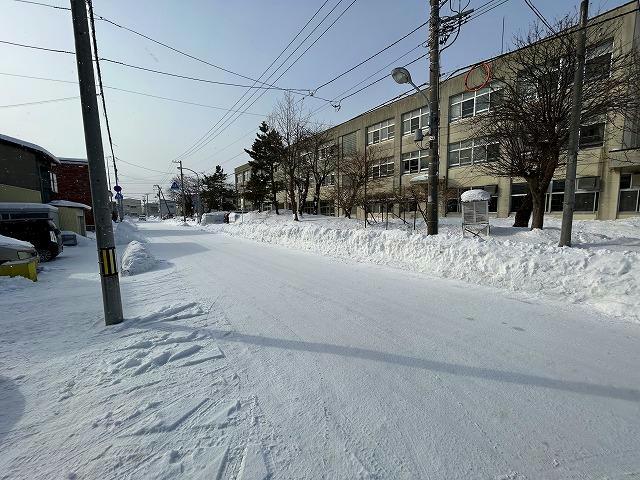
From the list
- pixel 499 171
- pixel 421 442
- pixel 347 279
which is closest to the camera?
pixel 421 442

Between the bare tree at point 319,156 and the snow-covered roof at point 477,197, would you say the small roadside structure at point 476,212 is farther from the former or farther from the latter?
the bare tree at point 319,156

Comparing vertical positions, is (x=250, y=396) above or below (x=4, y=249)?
below

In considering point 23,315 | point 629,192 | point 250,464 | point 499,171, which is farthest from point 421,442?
point 629,192

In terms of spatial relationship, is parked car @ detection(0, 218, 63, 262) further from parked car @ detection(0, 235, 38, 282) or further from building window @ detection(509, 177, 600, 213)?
building window @ detection(509, 177, 600, 213)

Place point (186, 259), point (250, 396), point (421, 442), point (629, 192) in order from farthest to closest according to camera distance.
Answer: point (629, 192) < point (186, 259) < point (250, 396) < point (421, 442)

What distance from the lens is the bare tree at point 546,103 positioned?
11.2 m

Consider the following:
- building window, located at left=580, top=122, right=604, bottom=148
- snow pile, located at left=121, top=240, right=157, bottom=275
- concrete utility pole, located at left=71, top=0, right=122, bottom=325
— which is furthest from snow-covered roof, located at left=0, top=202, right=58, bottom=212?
building window, located at left=580, top=122, right=604, bottom=148

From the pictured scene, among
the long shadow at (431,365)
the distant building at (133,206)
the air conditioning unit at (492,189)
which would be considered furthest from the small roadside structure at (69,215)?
the distant building at (133,206)

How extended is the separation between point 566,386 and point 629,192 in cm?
2323

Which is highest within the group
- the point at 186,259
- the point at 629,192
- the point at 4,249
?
the point at 629,192

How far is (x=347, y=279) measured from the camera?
7281 millimetres

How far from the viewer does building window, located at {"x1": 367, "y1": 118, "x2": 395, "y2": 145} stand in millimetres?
34344

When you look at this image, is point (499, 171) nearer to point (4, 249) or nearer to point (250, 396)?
point (250, 396)

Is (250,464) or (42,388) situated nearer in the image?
(250,464)
